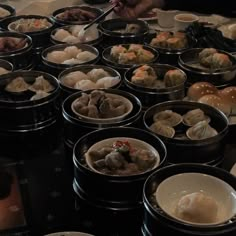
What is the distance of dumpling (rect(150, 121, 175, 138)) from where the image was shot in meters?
1.24

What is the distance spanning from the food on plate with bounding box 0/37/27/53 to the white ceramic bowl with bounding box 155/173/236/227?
891mm

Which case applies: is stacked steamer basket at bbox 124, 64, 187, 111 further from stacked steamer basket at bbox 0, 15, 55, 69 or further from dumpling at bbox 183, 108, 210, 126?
stacked steamer basket at bbox 0, 15, 55, 69

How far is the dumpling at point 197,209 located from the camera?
92 centimetres

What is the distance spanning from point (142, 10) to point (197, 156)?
1.11 metres

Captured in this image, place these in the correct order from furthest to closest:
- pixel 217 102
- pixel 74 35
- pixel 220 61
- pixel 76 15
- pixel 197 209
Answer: pixel 76 15, pixel 74 35, pixel 220 61, pixel 217 102, pixel 197 209

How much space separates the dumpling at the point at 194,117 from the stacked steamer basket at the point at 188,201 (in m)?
0.28

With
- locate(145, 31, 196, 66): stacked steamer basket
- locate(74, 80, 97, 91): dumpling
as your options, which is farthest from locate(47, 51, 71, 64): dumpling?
locate(145, 31, 196, 66): stacked steamer basket

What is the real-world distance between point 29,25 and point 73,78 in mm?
505

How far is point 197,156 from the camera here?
1175 millimetres

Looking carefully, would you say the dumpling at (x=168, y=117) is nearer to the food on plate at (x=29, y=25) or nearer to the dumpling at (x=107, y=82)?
the dumpling at (x=107, y=82)

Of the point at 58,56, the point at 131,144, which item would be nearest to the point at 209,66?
the point at 58,56

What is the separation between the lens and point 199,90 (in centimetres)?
146

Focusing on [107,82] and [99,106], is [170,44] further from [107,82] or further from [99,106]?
[99,106]

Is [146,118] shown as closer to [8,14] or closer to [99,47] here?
[99,47]
